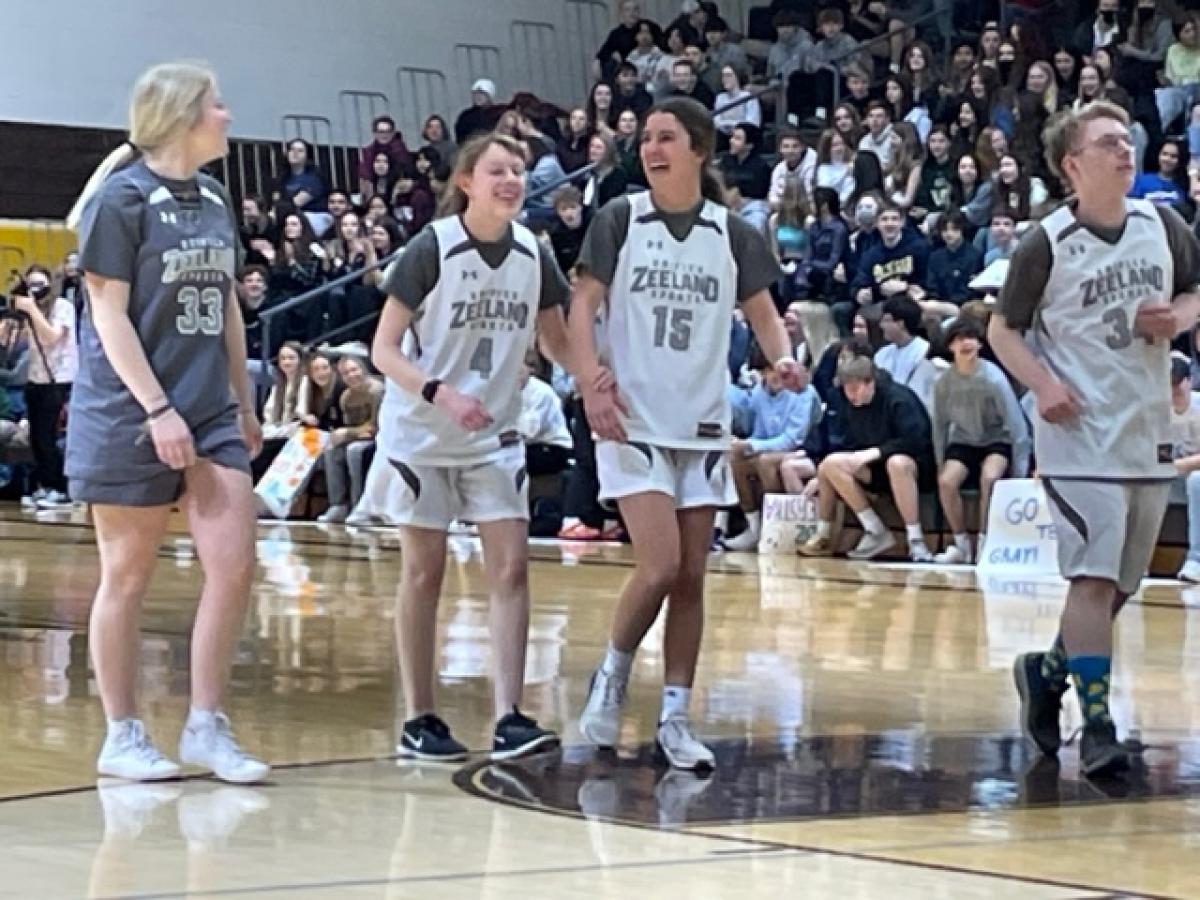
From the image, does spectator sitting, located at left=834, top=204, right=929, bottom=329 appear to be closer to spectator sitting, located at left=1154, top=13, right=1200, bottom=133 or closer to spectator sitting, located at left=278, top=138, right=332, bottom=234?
spectator sitting, located at left=1154, top=13, right=1200, bottom=133

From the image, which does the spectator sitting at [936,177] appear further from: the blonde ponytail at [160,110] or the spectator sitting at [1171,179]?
the blonde ponytail at [160,110]

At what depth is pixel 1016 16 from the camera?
20.2 meters

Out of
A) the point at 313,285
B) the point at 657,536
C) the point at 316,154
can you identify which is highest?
the point at 316,154

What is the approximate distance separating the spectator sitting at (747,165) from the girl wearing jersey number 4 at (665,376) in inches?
542

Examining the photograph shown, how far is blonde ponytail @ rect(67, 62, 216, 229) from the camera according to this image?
6.06 metres

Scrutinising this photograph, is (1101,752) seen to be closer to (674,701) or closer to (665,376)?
(674,701)

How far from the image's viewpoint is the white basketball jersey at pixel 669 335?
6.55m

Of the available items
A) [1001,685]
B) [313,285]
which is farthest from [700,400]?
[313,285]

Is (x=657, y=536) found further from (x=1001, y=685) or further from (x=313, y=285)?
(x=313, y=285)

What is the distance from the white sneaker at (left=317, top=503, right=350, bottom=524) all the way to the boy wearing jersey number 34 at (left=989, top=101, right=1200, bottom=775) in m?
12.3

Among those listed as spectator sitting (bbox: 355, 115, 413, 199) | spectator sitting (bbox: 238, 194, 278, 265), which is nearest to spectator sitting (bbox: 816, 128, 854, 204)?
spectator sitting (bbox: 355, 115, 413, 199)

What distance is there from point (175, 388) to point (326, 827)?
127 centimetres

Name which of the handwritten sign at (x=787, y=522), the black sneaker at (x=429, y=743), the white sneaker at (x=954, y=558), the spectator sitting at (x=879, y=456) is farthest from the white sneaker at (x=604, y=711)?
the handwritten sign at (x=787, y=522)

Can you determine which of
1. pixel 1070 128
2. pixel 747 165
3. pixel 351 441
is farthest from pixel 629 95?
pixel 1070 128
